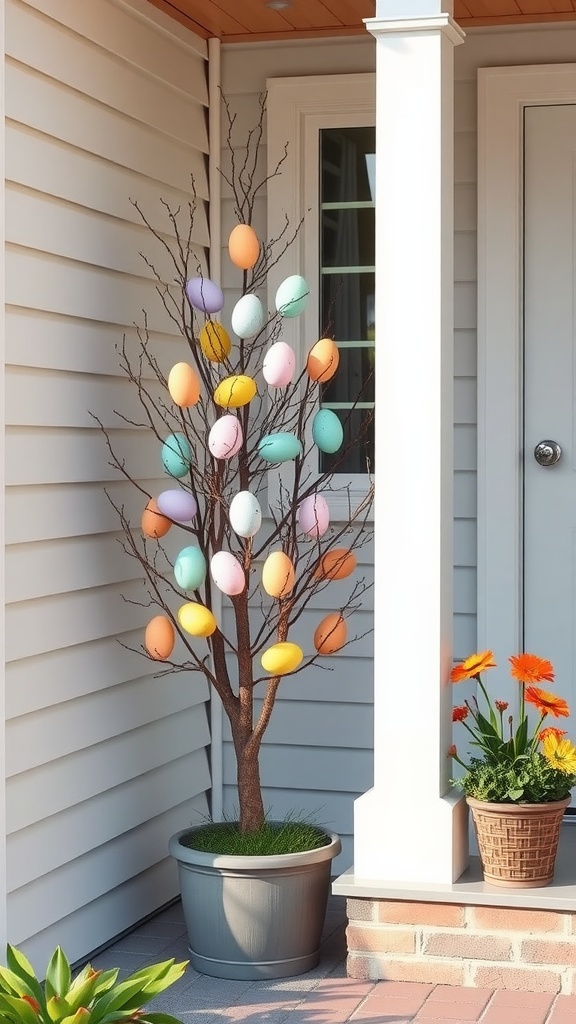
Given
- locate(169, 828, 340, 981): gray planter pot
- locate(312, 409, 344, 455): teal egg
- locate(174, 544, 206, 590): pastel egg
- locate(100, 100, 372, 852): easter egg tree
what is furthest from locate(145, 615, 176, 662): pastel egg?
locate(312, 409, 344, 455): teal egg

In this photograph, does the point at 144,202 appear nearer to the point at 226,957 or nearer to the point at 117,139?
the point at 117,139

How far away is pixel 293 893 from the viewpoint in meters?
3.35

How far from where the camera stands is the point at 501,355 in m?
4.09

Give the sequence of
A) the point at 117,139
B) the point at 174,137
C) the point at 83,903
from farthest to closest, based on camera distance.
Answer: the point at 174,137 < the point at 117,139 < the point at 83,903

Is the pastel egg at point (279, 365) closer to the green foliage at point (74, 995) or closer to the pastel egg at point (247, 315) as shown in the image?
the pastel egg at point (247, 315)

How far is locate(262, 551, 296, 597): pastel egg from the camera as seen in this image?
333 cm

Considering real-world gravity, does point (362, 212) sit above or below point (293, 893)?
above

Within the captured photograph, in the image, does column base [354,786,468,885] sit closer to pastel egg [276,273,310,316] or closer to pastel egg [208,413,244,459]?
pastel egg [208,413,244,459]

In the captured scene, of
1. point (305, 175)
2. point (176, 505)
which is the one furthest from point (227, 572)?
point (305, 175)

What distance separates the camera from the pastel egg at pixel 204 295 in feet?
11.5

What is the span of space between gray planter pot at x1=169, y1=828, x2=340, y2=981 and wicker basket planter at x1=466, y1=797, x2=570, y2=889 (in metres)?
0.42

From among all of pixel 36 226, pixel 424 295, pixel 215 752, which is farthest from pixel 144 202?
pixel 215 752

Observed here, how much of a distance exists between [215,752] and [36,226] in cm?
185

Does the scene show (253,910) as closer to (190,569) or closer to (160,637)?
(160,637)
